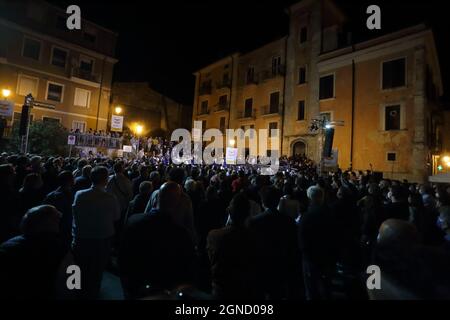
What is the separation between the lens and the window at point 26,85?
22.3m

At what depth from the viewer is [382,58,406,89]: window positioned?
60.1ft

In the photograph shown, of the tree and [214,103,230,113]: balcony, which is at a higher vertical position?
[214,103,230,113]: balcony

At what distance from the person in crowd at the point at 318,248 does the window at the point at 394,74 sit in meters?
18.6

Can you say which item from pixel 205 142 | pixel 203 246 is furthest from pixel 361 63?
pixel 203 246

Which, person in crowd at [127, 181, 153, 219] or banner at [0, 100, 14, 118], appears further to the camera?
banner at [0, 100, 14, 118]

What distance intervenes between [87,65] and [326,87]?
21302 millimetres

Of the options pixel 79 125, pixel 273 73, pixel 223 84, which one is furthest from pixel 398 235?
pixel 223 84

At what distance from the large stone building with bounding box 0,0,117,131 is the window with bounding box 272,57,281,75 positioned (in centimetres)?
1549

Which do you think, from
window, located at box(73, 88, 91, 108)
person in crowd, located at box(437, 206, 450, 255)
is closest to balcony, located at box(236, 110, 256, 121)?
window, located at box(73, 88, 91, 108)

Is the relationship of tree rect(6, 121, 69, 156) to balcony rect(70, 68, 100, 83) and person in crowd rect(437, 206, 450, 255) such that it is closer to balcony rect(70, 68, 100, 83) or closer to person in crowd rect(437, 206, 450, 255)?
balcony rect(70, 68, 100, 83)

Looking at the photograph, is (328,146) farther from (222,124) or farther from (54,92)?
(54,92)

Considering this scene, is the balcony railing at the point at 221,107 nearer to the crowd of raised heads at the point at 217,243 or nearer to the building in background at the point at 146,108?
the building in background at the point at 146,108

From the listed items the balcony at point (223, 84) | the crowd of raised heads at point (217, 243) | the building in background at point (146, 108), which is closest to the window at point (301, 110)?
the balcony at point (223, 84)
